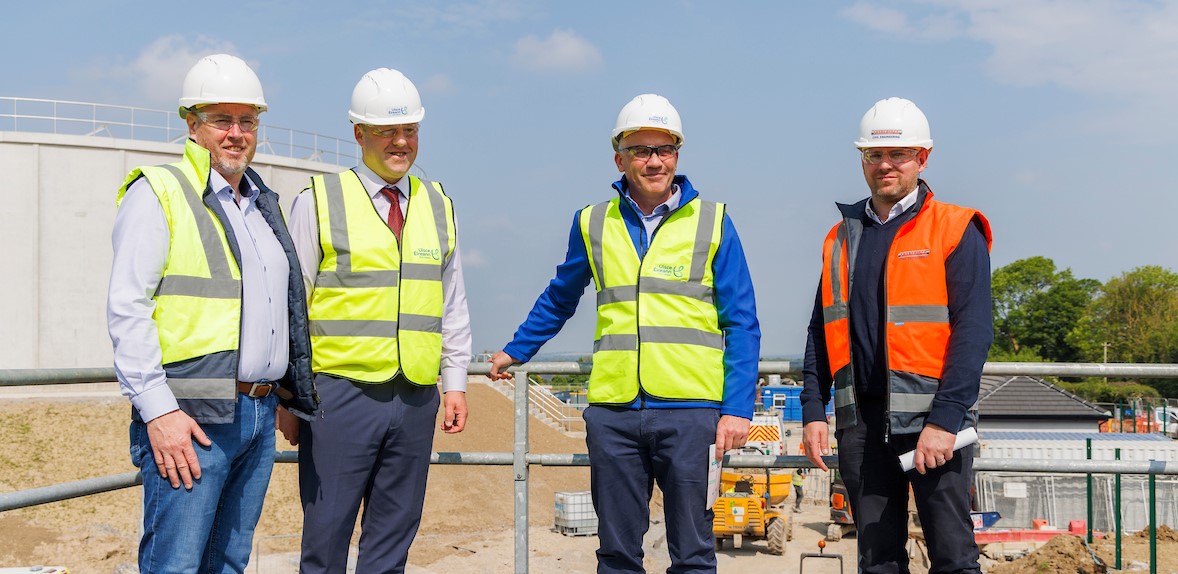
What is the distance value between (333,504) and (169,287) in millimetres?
1059

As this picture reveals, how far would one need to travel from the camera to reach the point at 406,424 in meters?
3.80

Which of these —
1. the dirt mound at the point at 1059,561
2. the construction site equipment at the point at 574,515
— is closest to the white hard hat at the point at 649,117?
the dirt mound at the point at 1059,561

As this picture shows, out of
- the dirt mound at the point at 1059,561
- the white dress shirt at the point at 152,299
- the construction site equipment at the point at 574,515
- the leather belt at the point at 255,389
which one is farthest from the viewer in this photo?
the construction site equipment at the point at 574,515

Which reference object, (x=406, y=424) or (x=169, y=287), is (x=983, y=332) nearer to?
(x=406, y=424)

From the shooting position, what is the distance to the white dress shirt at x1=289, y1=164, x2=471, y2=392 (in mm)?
3842

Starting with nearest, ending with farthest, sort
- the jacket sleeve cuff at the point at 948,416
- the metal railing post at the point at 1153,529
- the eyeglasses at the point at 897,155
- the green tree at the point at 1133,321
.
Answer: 1. the jacket sleeve cuff at the point at 948,416
2. the eyeglasses at the point at 897,155
3. the metal railing post at the point at 1153,529
4. the green tree at the point at 1133,321

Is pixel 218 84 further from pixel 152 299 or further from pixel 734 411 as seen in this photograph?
pixel 734 411

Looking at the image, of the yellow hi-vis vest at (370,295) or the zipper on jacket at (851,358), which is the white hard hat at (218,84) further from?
the zipper on jacket at (851,358)

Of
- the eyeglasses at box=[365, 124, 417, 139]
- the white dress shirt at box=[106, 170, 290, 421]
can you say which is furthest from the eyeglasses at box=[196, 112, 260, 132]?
the eyeglasses at box=[365, 124, 417, 139]

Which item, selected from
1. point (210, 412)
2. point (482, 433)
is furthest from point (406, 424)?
point (482, 433)

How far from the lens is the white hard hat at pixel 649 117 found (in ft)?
13.0

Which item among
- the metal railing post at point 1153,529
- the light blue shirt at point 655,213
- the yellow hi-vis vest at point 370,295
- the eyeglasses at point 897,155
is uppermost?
the eyeglasses at point 897,155

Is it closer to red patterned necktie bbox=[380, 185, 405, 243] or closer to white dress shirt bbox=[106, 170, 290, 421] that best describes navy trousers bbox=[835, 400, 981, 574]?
red patterned necktie bbox=[380, 185, 405, 243]

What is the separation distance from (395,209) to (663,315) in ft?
3.83
